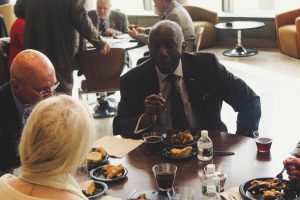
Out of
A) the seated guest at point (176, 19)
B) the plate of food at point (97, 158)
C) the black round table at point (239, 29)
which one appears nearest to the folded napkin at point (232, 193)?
the plate of food at point (97, 158)

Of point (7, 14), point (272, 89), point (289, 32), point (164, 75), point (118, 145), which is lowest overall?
point (272, 89)

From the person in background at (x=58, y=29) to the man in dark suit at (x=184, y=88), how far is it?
77.6 inches

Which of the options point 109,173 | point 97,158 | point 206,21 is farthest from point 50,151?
point 206,21

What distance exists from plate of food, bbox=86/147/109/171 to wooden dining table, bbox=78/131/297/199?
0.04 metres

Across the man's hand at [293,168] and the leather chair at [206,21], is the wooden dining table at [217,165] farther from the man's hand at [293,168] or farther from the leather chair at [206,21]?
the leather chair at [206,21]

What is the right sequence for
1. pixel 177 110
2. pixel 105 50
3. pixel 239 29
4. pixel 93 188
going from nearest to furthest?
pixel 93 188 → pixel 177 110 → pixel 105 50 → pixel 239 29

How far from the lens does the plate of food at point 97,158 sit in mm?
2318

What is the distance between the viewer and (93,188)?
6.77 ft

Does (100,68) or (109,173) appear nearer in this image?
(109,173)

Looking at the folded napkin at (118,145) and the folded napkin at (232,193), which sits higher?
the folded napkin at (232,193)

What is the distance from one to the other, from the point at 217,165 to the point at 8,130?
111 centimetres

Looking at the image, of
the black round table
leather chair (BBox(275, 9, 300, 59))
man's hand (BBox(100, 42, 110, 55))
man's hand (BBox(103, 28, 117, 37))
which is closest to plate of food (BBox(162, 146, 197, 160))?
man's hand (BBox(100, 42, 110, 55))

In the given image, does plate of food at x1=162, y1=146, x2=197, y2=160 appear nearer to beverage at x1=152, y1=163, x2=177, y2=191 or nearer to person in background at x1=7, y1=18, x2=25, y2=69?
beverage at x1=152, y1=163, x2=177, y2=191

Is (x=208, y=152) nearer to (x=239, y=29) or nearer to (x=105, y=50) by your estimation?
(x=105, y=50)
